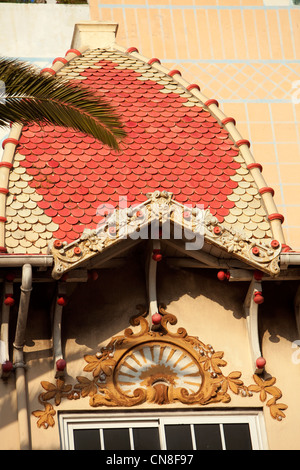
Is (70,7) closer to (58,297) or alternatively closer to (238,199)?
(238,199)

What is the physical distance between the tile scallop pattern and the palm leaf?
160 cm

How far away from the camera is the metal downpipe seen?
52.0 ft

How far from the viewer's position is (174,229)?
16.7m

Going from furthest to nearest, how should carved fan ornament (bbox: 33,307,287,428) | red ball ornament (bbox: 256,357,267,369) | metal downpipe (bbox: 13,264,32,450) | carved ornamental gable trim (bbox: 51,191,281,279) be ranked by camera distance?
red ball ornament (bbox: 256,357,267,369) → carved ornamental gable trim (bbox: 51,191,281,279) → carved fan ornament (bbox: 33,307,287,428) → metal downpipe (bbox: 13,264,32,450)

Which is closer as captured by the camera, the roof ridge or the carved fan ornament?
the carved fan ornament

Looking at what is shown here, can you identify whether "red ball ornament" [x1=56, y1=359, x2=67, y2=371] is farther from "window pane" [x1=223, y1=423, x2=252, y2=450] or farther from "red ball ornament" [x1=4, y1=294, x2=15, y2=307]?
"window pane" [x1=223, y1=423, x2=252, y2=450]

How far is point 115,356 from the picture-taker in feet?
54.7

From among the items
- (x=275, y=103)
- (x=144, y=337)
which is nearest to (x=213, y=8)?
(x=275, y=103)

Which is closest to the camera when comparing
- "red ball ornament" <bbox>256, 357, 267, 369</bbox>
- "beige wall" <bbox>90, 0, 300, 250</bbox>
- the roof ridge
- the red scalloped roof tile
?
"red ball ornament" <bbox>256, 357, 267, 369</bbox>

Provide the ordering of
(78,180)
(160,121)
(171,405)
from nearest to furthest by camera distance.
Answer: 1. (171,405)
2. (78,180)
3. (160,121)

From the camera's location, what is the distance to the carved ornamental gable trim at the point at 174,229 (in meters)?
16.4

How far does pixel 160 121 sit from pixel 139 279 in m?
3.05

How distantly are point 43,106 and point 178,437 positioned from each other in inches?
175

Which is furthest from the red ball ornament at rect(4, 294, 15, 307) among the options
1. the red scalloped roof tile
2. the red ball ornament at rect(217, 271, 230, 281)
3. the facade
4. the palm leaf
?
the red ball ornament at rect(217, 271, 230, 281)
